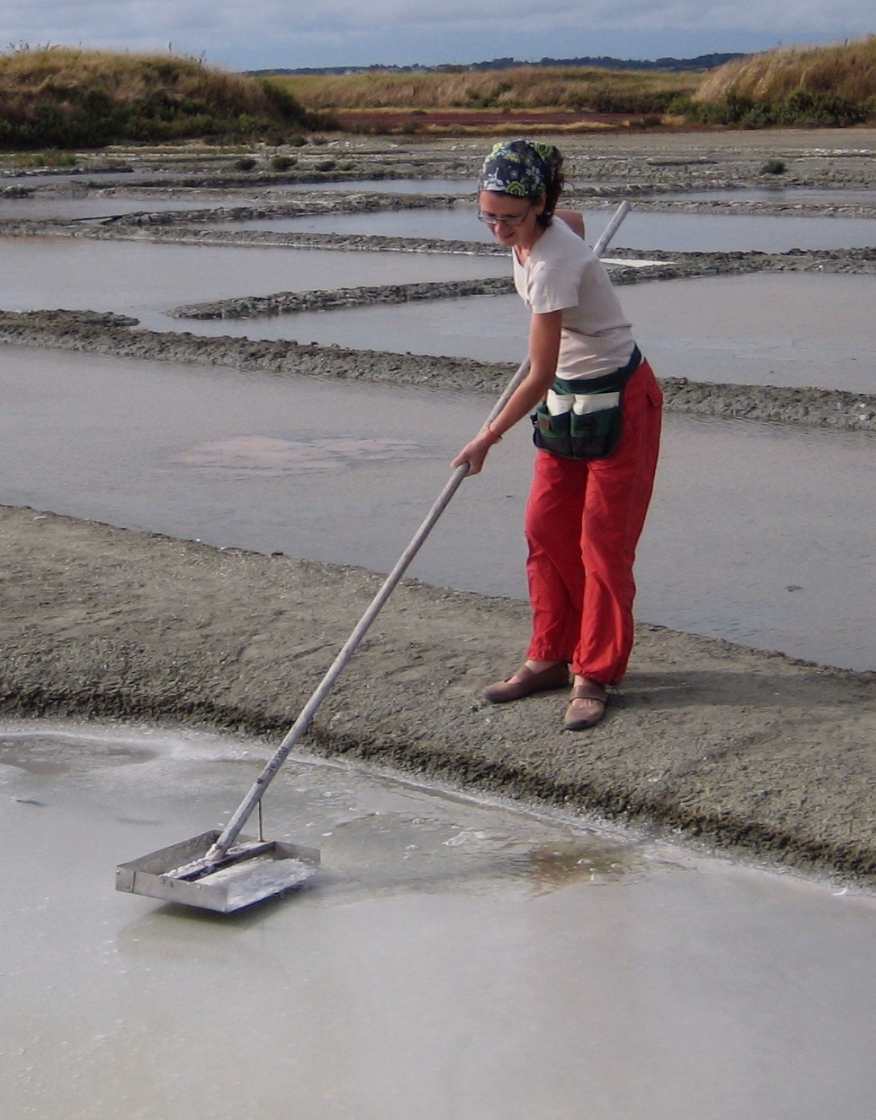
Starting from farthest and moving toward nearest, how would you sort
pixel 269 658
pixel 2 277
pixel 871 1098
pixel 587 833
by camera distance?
pixel 2 277 → pixel 269 658 → pixel 587 833 → pixel 871 1098

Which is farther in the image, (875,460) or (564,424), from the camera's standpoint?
(875,460)

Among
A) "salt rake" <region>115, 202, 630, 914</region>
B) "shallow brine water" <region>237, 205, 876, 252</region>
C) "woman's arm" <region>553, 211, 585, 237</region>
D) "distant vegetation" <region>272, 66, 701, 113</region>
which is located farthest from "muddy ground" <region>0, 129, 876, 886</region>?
"distant vegetation" <region>272, 66, 701, 113</region>

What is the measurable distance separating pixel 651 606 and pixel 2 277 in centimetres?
1095

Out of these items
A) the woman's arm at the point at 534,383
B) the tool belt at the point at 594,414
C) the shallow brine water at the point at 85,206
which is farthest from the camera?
the shallow brine water at the point at 85,206

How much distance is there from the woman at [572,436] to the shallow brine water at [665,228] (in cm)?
1100

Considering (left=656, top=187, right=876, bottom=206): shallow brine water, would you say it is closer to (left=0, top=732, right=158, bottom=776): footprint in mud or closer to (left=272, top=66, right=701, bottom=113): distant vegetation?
(left=0, top=732, right=158, bottom=776): footprint in mud

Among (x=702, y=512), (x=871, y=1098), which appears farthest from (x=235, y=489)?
(x=871, y=1098)

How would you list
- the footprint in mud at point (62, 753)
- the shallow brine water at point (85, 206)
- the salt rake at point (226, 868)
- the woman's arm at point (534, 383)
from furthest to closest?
the shallow brine water at point (85, 206) < the footprint in mud at point (62, 753) < the woman's arm at point (534, 383) < the salt rake at point (226, 868)

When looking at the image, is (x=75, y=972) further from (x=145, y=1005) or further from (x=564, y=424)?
(x=564, y=424)

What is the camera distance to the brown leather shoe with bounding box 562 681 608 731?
3914 mm

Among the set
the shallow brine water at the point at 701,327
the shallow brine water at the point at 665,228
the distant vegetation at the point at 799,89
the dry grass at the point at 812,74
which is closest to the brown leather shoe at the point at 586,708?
the shallow brine water at the point at 701,327

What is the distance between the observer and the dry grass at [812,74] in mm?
44250

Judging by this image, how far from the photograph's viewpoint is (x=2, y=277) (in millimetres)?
14883

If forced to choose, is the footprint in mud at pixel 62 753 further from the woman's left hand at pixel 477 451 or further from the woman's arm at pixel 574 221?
the woman's arm at pixel 574 221
